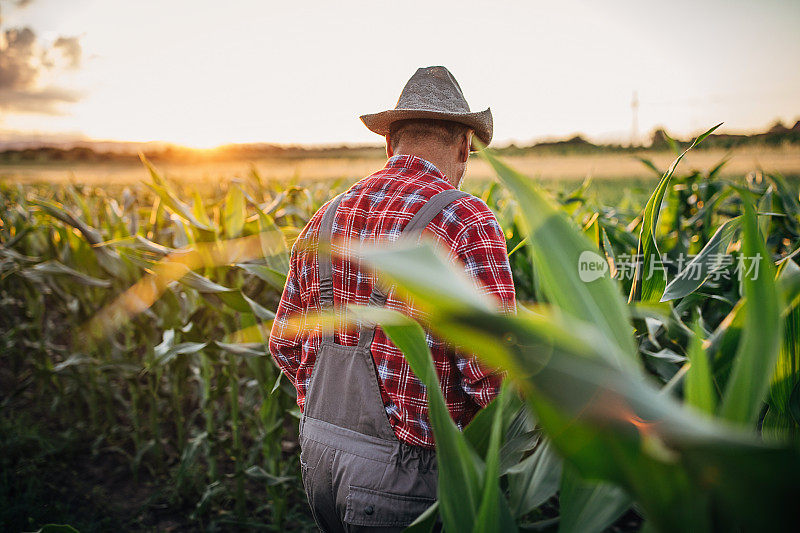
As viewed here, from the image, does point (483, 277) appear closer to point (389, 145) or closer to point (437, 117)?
point (437, 117)

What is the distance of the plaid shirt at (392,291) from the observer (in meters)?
1.00

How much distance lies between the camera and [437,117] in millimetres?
1191

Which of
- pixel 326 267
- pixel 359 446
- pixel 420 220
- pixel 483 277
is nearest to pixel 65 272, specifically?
pixel 326 267

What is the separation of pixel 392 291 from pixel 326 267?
0.62ft

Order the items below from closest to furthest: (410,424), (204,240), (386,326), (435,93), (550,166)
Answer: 1. (386,326)
2. (410,424)
3. (435,93)
4. (204,240)
5. (550,166)

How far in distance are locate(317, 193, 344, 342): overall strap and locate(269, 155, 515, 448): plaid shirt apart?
0.05 feet

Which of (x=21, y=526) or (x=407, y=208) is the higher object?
(x=407, y=208)

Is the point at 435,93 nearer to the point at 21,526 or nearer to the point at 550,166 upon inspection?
the point at 21,526

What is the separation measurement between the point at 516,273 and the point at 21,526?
7.77ft

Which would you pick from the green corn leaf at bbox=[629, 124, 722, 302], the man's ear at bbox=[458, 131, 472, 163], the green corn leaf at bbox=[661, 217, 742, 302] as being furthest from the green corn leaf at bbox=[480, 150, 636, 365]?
the man's ear at bbox=[458, 131, 472, 163]

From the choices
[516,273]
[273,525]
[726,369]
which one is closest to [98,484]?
[273,525]

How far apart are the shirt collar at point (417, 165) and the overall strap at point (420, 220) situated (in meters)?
0.11

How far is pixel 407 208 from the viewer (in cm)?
108

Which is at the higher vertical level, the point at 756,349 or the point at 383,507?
the point at 756,349
